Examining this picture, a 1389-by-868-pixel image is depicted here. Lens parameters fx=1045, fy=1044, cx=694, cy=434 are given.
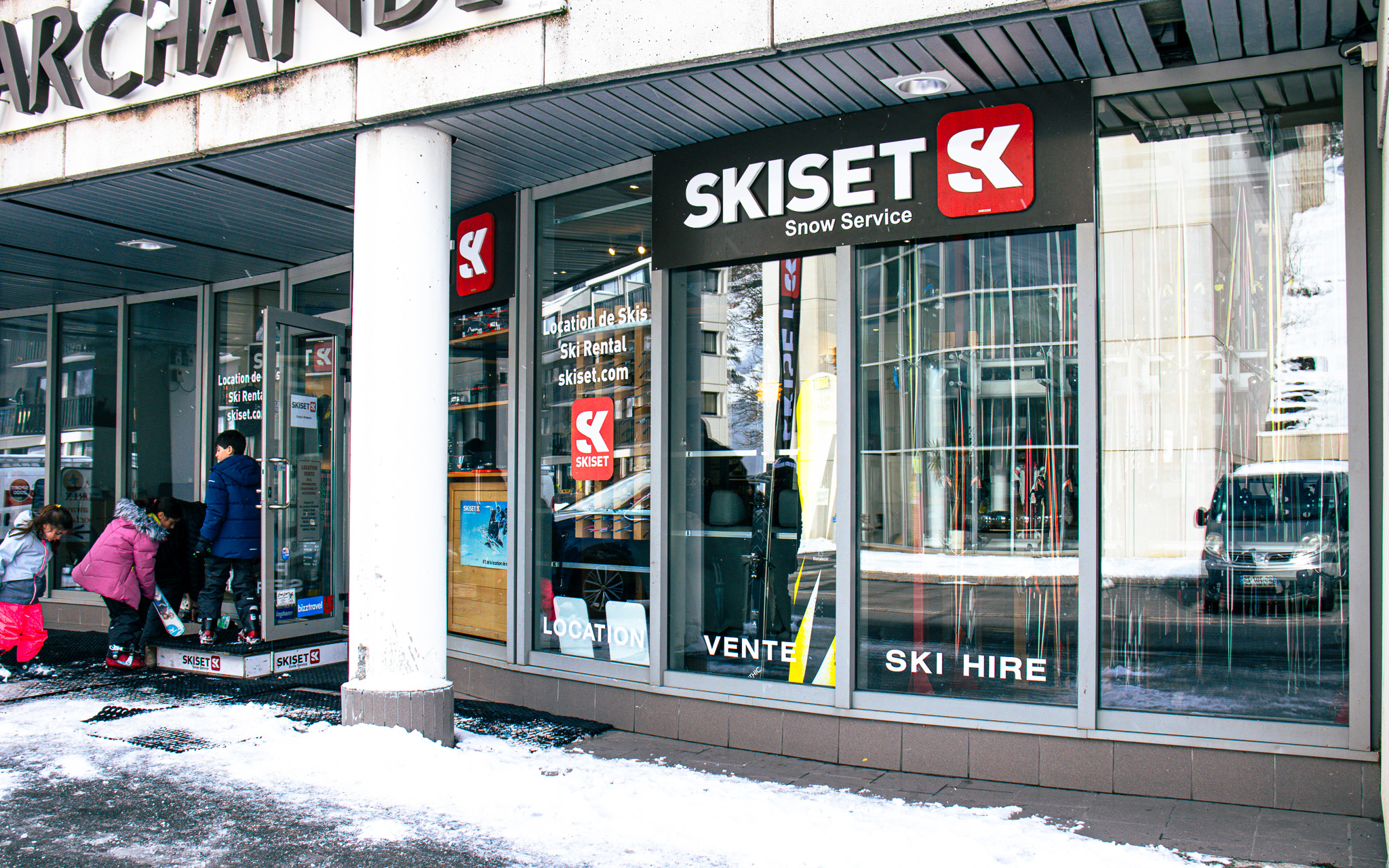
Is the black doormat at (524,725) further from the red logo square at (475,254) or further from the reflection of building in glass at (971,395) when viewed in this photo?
the red logo square at (475,254)

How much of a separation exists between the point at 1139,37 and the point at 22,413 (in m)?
11.9

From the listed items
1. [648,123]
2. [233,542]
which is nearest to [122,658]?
[233,542]

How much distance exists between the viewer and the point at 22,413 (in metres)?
11.7

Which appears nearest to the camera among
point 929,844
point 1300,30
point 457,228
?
point 929,844

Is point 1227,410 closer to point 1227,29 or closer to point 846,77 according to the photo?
point 1227,29

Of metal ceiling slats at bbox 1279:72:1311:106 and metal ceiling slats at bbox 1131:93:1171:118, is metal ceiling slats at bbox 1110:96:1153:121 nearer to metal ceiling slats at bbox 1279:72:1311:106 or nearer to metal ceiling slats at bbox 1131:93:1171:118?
metal ceiling slats at bbox 1131:93:1171:118

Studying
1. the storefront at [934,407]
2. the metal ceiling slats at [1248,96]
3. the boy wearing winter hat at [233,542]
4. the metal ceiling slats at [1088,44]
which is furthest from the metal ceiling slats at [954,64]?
the boy wearing winter hat at [233,542]

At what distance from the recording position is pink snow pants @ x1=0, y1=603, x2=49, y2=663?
7777mm

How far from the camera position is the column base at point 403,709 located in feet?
18.4

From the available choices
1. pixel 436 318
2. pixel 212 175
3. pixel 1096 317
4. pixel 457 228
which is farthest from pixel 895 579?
pixel 212 175

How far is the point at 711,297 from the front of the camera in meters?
6.51

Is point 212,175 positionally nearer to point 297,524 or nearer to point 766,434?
point 297,524

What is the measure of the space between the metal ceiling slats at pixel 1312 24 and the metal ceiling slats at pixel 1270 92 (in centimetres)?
21

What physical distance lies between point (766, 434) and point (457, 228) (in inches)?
121
